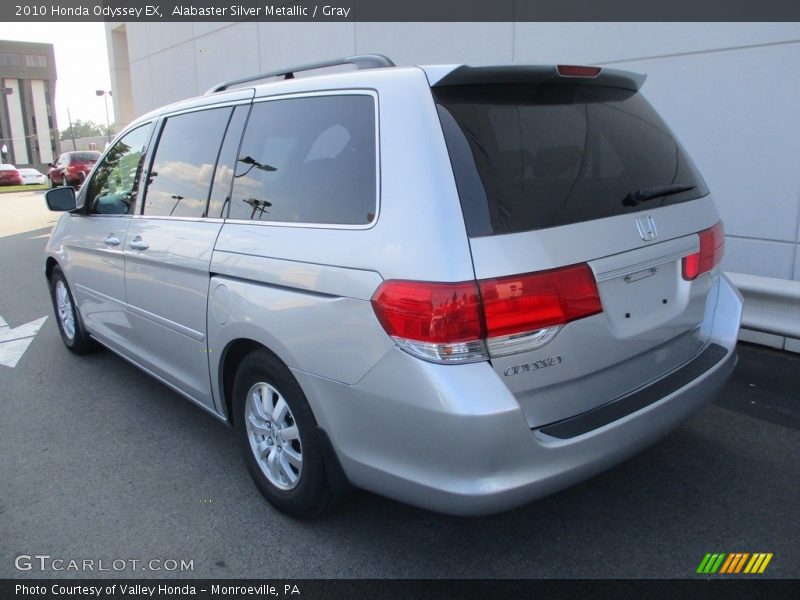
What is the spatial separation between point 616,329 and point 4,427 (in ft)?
12.5

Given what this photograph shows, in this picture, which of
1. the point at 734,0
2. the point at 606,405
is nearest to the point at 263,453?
the point at 606,405

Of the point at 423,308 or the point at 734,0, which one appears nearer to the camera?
the point at 423,308

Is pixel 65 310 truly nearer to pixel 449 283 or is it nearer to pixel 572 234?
pixel 449 283

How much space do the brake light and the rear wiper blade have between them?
513mm

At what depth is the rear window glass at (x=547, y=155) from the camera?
2.28 meters

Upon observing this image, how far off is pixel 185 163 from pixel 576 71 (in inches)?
85.8

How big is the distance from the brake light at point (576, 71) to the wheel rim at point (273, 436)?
1.76 metres

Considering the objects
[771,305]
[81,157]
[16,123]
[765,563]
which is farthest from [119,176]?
[16,123]

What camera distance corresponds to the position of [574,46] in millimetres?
6457

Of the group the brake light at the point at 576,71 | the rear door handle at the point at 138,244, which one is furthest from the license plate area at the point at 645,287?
the rear door handle at the point at 138,244

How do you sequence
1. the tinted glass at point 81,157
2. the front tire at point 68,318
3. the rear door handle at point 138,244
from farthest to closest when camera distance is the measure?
1. the tinted glass at point 81,157
2. the front tire at point 68,318
3. the rear door handle at point 138,244

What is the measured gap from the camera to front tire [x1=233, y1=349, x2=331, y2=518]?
2.71 meters

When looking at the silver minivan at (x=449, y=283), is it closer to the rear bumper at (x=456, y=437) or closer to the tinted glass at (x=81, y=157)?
the rear bumper at (x=456, y=437)

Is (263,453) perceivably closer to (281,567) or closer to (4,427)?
(281,567)
